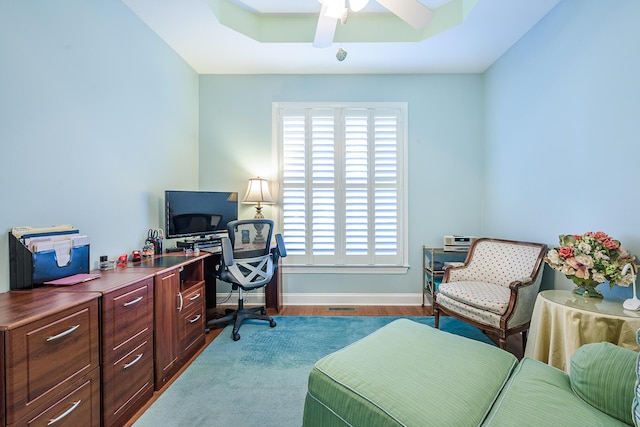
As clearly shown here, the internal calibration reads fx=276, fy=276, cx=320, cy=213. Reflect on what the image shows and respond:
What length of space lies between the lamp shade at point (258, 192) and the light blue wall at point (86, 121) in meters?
0.79

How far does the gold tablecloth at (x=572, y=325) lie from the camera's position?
4.74 feet

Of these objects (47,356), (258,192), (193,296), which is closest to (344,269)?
(258,192)

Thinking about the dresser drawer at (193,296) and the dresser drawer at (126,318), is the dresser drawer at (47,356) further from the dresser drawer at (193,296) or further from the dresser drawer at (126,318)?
the dresser drawer at (193,296)

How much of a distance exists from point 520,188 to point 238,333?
3068mm

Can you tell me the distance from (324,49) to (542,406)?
10.2ft

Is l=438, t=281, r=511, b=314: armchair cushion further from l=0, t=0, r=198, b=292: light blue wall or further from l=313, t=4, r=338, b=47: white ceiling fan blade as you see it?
l=0, t=0, r=198, b=292: light blue wall

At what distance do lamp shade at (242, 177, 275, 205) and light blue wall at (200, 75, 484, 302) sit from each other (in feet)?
0.82

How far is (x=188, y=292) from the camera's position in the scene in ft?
7.38

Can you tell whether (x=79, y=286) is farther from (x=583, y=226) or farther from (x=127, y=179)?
(x=583, y=226)

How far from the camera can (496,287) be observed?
2404 mm

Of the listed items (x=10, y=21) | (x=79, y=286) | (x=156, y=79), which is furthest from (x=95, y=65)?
(x=79, y=286)

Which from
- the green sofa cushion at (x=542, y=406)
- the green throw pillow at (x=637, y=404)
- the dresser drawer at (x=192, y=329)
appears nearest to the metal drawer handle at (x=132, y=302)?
the dresser drawer at (x=192, y=329)

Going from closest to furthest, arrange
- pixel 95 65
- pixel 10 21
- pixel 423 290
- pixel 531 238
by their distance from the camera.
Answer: pixel 10 21 → pixel 95 65 → pixel 531 238 → pixel 423 290

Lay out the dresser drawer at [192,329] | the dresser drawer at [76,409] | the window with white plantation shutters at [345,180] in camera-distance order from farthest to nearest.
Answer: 1. the window with white plantation shutters at [345,180]
2. the dresser drawer at [192,329]
3. the dresser drawer at [76,409]
